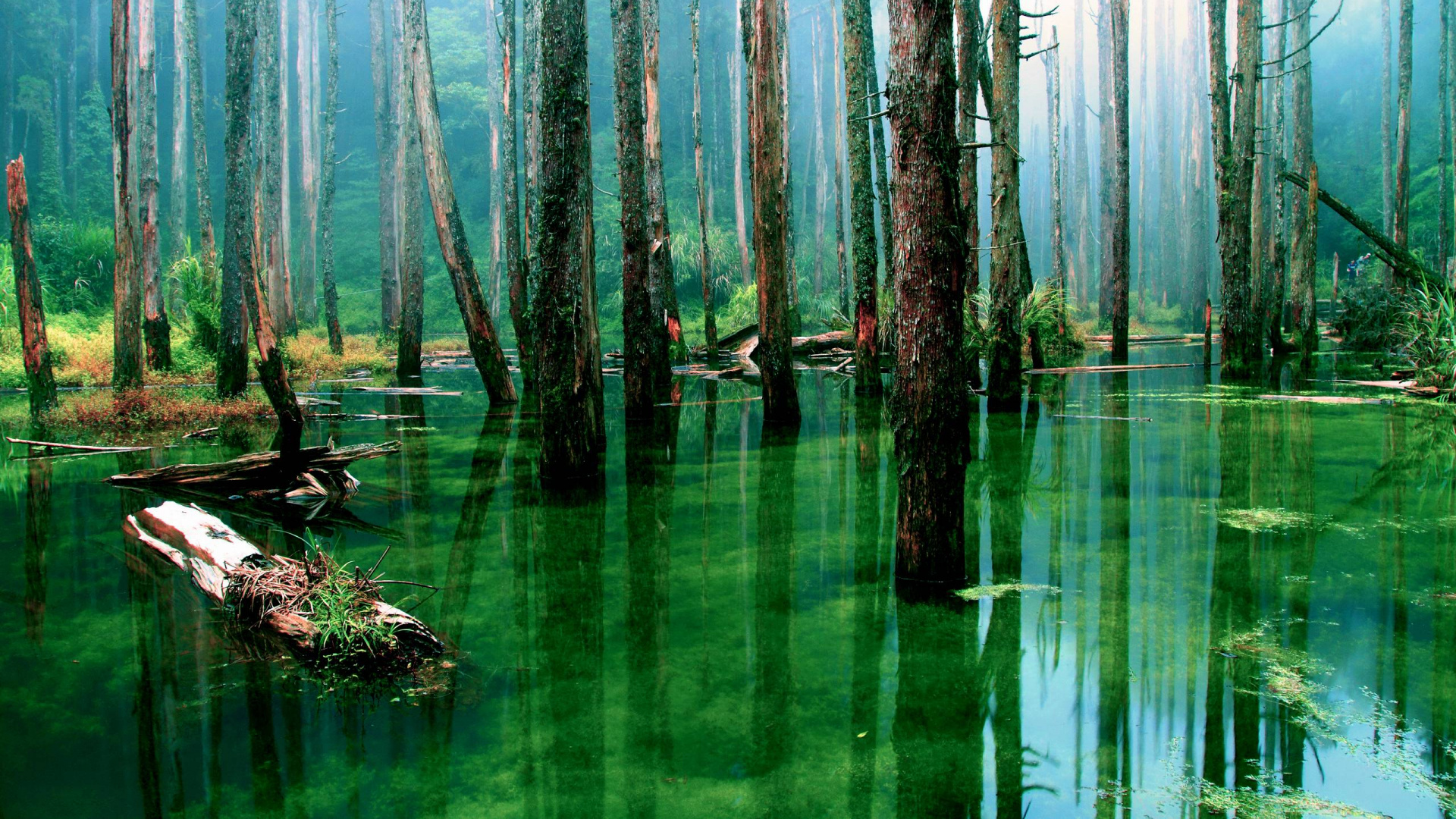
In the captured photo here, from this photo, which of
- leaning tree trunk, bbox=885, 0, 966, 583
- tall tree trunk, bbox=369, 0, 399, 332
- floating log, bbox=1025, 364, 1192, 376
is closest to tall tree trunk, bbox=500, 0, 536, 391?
tall tree trunk, bbox=369, 0, 399, 332

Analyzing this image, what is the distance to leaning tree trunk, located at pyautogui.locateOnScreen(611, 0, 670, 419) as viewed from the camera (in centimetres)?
952

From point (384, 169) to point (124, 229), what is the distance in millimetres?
11582

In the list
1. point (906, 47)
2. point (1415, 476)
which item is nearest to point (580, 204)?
point (906, 47)

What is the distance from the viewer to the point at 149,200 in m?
12.4

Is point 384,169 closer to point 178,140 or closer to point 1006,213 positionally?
point 178,140

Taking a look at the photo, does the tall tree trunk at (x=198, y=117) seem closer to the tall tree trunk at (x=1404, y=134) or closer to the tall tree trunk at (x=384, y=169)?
the tall tree trunk at (x=384, y=169)

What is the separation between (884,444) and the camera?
867cm

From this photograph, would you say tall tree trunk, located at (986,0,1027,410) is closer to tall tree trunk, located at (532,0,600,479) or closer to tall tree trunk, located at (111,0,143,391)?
tall tree trunk, located at (532,0,600,479)

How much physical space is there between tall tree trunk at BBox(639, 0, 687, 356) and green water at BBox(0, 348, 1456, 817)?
5330mm

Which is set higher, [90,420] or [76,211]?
[76,211]

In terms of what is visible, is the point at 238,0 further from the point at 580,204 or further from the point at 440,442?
the point at 580,204

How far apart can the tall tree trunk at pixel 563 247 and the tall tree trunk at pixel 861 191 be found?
4.72 m

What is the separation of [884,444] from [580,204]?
3682mm

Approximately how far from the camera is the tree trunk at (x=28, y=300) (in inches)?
374
